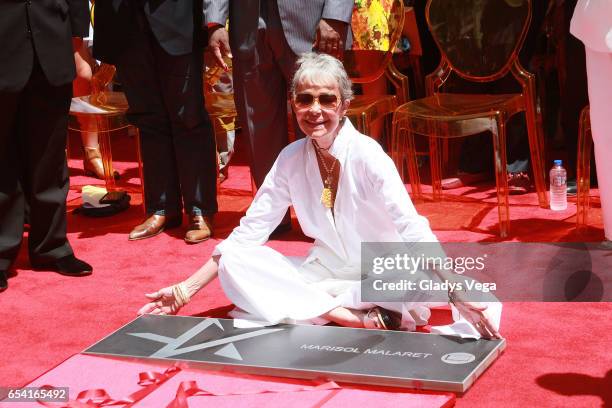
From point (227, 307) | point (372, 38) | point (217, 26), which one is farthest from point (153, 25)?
point (227, 307)

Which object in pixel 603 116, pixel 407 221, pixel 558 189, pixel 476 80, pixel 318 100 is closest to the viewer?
pixel 407 221

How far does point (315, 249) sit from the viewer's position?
414 cm

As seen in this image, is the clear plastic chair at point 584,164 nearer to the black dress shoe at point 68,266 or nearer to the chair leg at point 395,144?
the chair leg at point 395,144

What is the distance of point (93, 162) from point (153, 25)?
7.79 feet

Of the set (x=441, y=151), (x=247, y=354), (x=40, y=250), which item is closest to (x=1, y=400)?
(x=247, y=354)

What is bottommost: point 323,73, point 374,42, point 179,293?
point 179,293

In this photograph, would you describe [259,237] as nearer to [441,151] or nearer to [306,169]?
[306,169]

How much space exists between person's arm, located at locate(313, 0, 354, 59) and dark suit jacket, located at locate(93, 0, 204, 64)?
701 mm

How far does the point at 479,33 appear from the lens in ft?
19.0

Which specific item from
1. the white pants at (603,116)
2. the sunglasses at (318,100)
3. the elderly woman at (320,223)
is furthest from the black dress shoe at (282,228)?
the sunglasses at (318,100)

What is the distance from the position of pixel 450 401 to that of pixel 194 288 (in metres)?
1.16

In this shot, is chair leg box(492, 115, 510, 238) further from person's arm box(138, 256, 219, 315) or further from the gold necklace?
person's arm box(138, 256, 219, 315)

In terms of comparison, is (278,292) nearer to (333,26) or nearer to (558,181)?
(333,26)

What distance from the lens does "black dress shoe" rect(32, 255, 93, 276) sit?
5.03 m
